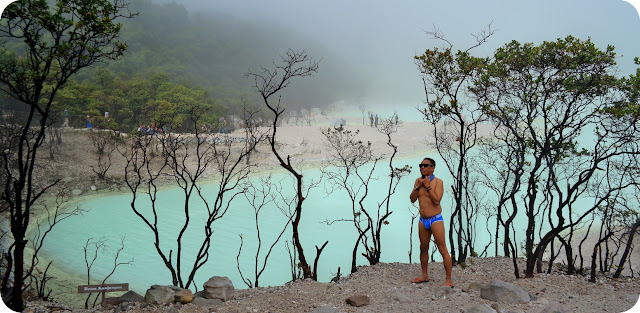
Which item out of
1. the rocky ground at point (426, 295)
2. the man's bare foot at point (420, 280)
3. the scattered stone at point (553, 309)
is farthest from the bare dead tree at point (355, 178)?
the scattered stone at point (553, 309)

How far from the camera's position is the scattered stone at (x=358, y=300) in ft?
16.2

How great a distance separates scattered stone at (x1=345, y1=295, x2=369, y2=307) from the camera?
16.2 feet

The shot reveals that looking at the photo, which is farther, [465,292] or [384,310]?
[465,292]

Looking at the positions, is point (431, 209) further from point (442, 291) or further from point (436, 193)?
point (442, 291)

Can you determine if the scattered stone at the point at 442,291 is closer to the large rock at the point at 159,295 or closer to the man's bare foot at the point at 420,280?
the man's bare foot at the point at 420,280

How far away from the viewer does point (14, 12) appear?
5246 millimetres

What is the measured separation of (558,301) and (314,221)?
1316 centimetres

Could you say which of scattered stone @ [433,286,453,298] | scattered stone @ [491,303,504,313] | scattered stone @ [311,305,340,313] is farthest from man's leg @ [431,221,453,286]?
scattered stone @ [311,305,340,313]

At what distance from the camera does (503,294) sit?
483 cm

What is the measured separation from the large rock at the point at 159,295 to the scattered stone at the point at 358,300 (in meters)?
2.26

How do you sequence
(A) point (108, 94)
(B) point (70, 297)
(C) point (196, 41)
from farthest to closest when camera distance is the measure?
(C) point (196, 41), (A) point (108, 94), (B) point (70, 297)

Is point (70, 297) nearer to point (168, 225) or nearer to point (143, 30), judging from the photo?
point (168, 225)

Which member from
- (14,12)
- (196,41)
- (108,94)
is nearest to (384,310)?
(14,12)

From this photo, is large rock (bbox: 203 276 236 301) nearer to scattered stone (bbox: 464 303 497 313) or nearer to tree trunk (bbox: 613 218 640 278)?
scattered stone (bbox: 464 303 497 313)
